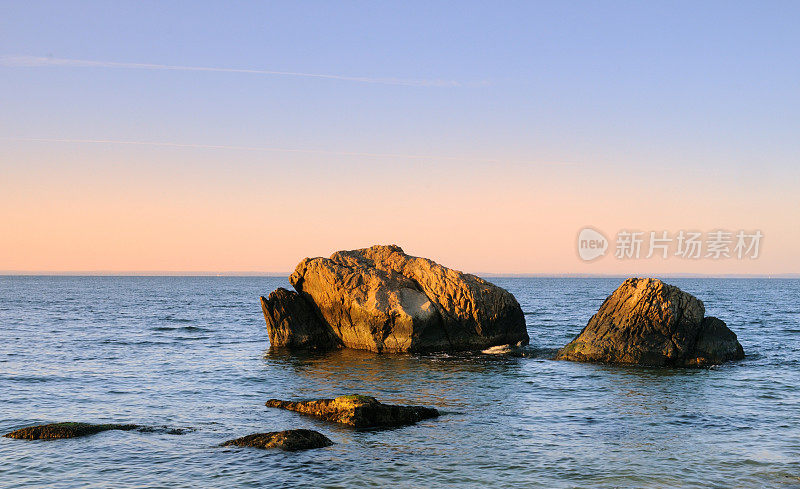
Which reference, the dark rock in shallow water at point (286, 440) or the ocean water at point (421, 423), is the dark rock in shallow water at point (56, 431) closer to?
the ocean water at point (421, 423)

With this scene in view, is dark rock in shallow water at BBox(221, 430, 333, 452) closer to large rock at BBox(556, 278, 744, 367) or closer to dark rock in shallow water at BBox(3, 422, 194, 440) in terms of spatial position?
dark rock in shallow water at BBox(3, 422, 194, 440)

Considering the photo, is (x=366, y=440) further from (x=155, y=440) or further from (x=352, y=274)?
(x=352, y=274)

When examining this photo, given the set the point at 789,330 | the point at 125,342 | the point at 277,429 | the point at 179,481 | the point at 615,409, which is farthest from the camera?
the point at 789,330

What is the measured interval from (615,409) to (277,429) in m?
10.1

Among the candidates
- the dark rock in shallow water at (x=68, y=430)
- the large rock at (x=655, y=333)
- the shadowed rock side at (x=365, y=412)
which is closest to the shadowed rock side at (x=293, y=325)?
the large rock at (x=655, y=333)

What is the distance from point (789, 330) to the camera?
4744 centimetres

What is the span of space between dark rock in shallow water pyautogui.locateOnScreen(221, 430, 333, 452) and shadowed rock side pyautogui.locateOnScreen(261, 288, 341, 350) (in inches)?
787

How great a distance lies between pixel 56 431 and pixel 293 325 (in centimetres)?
1993

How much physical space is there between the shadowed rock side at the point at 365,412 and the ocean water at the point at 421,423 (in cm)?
50

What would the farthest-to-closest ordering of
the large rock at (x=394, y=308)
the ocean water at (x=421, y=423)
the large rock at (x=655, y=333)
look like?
the large rock at (x=394, y=308)
the large rock at (x=655, y=333)
the ocean water at (x=421, y=423)

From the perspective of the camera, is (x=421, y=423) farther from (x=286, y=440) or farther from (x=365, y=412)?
(x=286, y=440)

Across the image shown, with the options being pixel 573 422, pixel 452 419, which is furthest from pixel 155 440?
pixel 573 422

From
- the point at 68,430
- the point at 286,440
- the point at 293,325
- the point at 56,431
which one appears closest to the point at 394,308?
the point at 293,325

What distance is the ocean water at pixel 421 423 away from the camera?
551 inches
